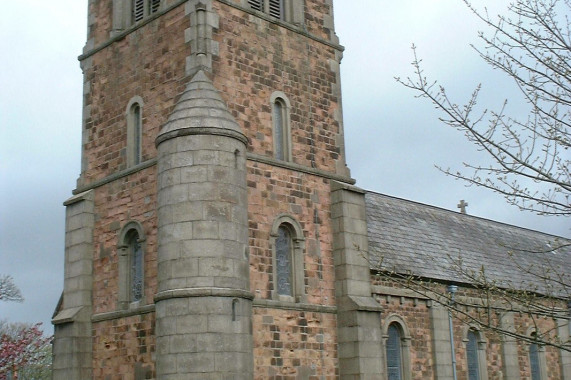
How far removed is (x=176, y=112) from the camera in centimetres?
1775

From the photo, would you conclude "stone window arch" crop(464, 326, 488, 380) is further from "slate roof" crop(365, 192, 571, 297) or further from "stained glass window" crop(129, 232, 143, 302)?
"stained glass window" crop(129, 232, 143, 302)

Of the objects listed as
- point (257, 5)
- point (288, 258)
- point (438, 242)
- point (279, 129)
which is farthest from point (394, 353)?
point (257, 5)

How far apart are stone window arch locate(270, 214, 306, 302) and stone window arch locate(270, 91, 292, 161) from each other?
166 cm

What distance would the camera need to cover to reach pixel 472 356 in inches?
984

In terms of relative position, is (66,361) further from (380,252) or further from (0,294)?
(0,294)

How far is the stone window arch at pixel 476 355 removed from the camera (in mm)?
24672

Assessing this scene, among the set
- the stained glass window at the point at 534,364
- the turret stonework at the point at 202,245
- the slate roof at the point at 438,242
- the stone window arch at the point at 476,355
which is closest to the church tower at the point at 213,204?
the turret stonework at the point at 202,245

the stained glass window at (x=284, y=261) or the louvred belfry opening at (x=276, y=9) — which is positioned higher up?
the louvred belfry opening at (x=276, y=9)

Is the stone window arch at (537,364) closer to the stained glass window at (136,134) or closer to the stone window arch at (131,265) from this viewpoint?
the stone window arch at (131,265)

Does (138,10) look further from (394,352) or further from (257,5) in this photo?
(394,352)

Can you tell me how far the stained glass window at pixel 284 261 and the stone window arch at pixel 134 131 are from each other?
3904mm

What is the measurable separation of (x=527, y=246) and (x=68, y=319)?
844 inches

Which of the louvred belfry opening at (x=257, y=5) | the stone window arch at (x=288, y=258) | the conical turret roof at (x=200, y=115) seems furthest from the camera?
the louvred belfry opening at (x=257, y=5)

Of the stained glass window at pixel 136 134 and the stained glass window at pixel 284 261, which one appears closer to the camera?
the stained glass window at pixel 284 261
